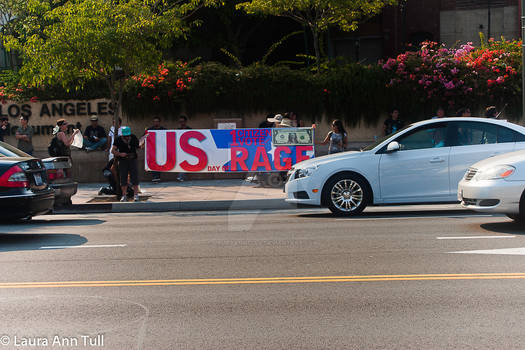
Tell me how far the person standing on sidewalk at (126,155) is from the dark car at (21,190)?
4.08 m

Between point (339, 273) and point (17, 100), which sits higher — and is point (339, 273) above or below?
below

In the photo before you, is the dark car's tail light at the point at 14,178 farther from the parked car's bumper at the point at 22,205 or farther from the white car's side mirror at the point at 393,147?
the white car's side mirror at the point at 393,147

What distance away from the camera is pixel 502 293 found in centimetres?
616

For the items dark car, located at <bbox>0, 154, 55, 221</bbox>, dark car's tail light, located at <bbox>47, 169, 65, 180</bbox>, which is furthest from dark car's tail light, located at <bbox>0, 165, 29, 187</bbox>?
dark car's tail light, located at <bbox>47, 169, 65, 180</bbox>

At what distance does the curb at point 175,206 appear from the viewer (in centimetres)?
1448

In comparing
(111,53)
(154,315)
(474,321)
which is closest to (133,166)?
(111,53)

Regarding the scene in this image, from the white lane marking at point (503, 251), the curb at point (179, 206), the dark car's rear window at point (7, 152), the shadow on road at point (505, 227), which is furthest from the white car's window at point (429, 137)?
the dark car's rear window at point (7, 152)

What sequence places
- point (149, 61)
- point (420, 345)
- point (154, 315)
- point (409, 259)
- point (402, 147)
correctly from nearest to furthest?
point (420, 345), point (154, 315), point (409, 259), point (402, 147), point (149, 61)

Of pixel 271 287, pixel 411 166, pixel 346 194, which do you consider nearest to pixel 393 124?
pixel 411 166

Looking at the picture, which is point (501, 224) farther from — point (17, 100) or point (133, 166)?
point (17, 100)

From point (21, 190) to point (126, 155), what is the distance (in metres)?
4.73

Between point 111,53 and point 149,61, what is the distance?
126 cm

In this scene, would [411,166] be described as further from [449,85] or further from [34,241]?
[449,85]

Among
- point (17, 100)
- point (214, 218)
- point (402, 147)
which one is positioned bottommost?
point (214, 218)
